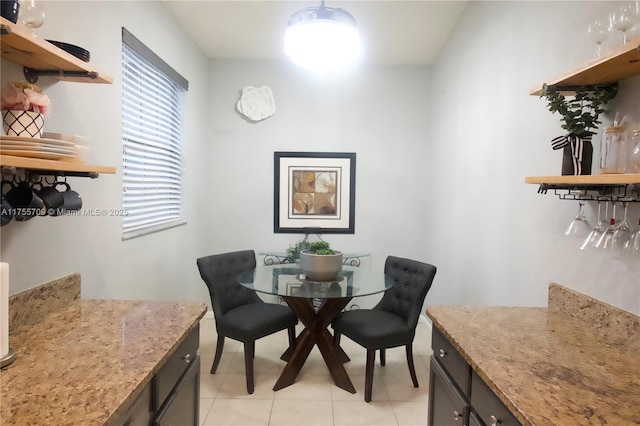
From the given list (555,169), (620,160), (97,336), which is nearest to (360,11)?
(555,169)

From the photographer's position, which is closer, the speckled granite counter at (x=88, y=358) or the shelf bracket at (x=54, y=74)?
the speckled granite counter at (x=88, y=358)

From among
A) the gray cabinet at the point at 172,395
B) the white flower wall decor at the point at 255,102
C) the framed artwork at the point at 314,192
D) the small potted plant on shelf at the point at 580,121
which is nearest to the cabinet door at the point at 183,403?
the gray cabinet at the point at 172,395

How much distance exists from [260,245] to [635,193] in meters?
3.24

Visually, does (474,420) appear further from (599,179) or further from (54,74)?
(54,74)

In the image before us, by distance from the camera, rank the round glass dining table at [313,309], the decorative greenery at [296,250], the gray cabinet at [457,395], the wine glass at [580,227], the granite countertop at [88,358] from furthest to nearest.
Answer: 1. the decorative greenery at [296,250]
2. the round glass dining table at [313,309]
3. the wine glass at [580,227]
4. the gray cabinet at [457,395]
5. the granite countertop at [88,358]

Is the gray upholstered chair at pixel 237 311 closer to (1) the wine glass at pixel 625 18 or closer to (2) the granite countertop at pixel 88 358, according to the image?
(2) the granite countertop at pixel 88 358

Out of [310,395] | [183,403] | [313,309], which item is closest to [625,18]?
[183,403]

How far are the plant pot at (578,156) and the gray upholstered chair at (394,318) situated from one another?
1.25 m

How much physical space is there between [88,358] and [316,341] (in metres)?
1.73

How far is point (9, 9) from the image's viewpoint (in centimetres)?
107

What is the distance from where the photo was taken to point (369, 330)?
Result: 2.47 m

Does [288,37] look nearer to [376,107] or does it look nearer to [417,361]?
[376,107]

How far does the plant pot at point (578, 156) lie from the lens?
4.52 ft

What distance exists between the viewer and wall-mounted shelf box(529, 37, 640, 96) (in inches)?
43.4
